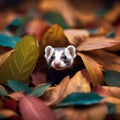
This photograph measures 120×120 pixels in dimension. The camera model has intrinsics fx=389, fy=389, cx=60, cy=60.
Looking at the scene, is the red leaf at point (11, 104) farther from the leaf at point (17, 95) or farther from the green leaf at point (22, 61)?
the green leaf at point (22, 61)

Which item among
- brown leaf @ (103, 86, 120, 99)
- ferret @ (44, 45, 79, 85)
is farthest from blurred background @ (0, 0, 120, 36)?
brown leaf @ (103, 86, 120, 99)

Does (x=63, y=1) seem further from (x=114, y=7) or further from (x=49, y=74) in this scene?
(x=49, y=74)

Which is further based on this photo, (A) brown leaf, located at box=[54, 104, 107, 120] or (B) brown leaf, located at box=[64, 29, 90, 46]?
(B) brown leaf, located at box=[64, 29, 90, 46]

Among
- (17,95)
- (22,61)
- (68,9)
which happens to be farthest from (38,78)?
(68,9)

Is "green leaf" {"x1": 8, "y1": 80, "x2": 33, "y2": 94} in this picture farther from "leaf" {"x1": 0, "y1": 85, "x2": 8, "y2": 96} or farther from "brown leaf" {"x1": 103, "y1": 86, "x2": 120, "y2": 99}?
"brown leaf" {"x1": 103, "y1": 86, "x2": 120, "y2": 99}

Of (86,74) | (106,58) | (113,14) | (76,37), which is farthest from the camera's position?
(113,14)

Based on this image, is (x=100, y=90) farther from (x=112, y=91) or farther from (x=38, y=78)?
(x=38, y=78)

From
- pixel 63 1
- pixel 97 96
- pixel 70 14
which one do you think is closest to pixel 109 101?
pixel 97 96
